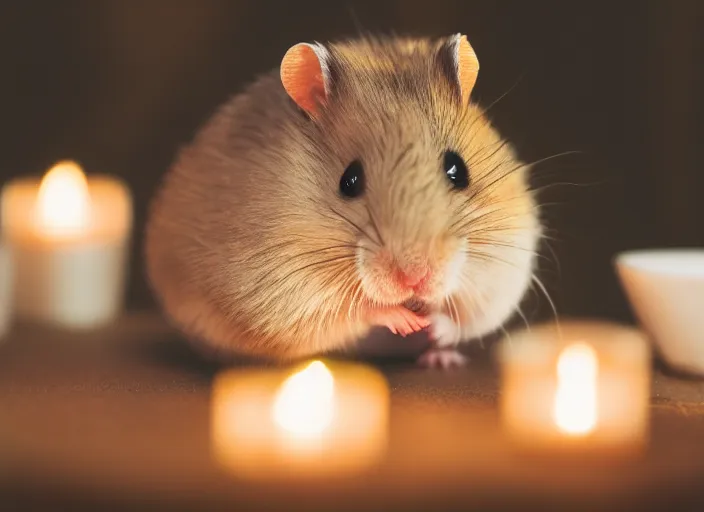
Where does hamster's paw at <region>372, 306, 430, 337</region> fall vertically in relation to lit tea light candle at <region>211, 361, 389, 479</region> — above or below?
above

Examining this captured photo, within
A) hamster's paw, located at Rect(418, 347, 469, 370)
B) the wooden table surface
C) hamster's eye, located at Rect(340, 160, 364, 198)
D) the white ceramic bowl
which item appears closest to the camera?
the wooden table surface

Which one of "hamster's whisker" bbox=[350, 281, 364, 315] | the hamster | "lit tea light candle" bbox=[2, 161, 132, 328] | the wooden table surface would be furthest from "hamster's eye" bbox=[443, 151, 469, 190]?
"lit tea light candle" bbox=[2, 161, 132, 328]

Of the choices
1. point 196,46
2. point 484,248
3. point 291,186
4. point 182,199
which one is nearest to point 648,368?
point 484,248

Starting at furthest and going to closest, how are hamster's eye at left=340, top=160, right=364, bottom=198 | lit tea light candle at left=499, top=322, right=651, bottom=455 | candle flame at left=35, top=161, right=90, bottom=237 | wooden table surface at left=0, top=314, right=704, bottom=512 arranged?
candle flame at left=35, top=161, right=90, bottom=237, hamster's eye at left=340, top=160, right=364, bottom=198, lit tea light candle at left=499, top=322, right=651, bottom=455, wooden table surface at left=0, top=314, right=704, bottom=512

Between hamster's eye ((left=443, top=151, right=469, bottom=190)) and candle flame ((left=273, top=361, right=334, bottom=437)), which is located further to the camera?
hamster's eye ((left=443, top=151, right=469, bottom=190))

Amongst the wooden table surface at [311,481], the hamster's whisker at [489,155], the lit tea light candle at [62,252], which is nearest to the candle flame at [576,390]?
the wooden table surface at [311,481]

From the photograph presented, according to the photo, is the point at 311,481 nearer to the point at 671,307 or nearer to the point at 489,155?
the point at 489,155

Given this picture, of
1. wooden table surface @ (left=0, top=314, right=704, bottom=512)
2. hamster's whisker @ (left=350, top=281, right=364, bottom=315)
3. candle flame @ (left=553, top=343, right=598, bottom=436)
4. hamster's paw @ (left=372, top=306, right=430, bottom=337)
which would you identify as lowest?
wooden table surface @ (left=0, top=314, right=704, bottom=512)

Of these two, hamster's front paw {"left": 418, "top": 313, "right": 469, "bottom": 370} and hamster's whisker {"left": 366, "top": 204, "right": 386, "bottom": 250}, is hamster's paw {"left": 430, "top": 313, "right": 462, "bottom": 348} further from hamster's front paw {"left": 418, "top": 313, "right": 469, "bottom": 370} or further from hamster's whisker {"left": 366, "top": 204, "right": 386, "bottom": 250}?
hamster's whisker {"left": 366, "top": 204, "right": 386, "bottom": 250}
